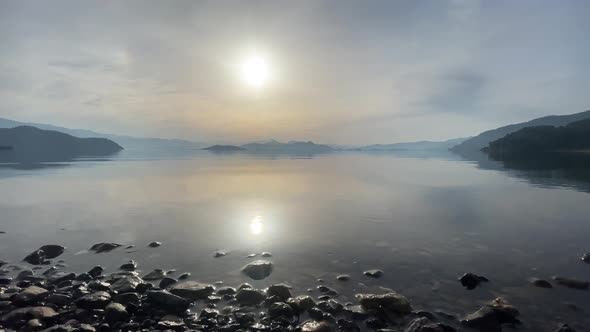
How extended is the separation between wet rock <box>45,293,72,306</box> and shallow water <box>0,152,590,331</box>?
5.01 m

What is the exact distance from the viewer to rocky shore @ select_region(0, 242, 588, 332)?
1324 cm

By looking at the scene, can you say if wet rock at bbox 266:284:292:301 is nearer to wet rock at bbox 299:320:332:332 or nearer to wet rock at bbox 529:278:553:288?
wet rock at bbox 299:320:332:332

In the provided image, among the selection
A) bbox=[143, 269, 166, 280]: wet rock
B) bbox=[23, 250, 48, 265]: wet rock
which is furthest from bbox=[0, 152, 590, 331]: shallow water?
bbox=[23, 250, 48, 265]: wet rock

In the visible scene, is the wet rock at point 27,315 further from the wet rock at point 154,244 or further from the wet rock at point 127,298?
the wet rock at point 154,244

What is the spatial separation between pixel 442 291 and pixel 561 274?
8478 mm

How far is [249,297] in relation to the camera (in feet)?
52.1

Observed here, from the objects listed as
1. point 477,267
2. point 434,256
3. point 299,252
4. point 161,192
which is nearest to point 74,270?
point 299,252

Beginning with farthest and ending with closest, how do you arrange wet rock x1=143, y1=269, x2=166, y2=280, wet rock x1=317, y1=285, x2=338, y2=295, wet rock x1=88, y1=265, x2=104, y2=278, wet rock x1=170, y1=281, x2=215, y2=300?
wet rock x1=88, y1=265, x2=104, y2=278 < wet rock x1=143, y1=269, x2=166, y2=280 < wet rock x1=317, y1=285, x2=338, y2=295 < wet rock x1=170, y1=281, x2=215, y2=300

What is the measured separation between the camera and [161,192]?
5441cm

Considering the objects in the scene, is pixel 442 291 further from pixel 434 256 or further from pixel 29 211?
pixel 29 211

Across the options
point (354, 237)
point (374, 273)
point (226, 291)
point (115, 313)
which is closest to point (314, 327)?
point (226, 291)

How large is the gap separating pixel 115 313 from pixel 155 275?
5156 mm

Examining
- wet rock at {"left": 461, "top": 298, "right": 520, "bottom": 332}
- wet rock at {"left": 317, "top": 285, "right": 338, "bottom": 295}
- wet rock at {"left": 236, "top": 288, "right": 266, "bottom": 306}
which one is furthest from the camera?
wet rock at {"left": 317, "top": 285, "right": 338, "bottom": 295}

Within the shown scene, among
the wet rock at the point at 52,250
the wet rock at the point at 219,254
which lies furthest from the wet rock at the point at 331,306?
the wet rock at the point at 52,250
